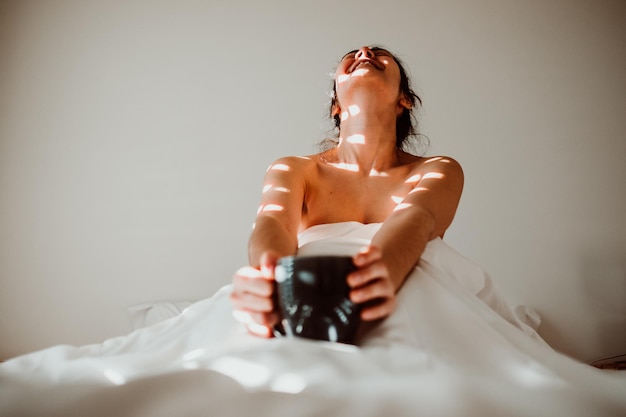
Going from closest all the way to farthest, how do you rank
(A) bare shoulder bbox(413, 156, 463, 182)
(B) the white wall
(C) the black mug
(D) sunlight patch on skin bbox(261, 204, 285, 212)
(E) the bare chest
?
(C) the black mug → (D) sunlight patch on skin bbox(261, 204, 285, 212) → (A) bare shoulder bbox(413, 156, 463, 182) → (E) the bare chest → (B) the white wall

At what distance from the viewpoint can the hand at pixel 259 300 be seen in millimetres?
619

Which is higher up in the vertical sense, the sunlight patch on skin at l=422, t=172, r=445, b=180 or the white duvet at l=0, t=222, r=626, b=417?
the sunlight patch on skin at l=422, t=172, r=445, b=180

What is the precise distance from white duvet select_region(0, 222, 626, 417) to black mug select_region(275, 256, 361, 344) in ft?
0.10

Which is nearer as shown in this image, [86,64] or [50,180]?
[50,180]

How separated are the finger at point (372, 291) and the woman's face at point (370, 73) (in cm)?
99

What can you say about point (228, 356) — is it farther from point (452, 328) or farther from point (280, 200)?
point (280, 200)

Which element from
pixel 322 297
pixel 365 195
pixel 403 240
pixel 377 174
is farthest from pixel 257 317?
pixel 377 174

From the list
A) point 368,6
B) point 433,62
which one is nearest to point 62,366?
point 433,62

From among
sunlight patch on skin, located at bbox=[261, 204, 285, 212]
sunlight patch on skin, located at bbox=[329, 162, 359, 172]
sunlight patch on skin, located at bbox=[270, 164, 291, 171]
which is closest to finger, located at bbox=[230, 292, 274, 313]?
sunlight patch on skin, located at bbox=[261, 204, 285, 212]

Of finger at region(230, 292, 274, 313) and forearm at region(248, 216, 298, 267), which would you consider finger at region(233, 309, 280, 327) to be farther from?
forearm at region(248, 216, 298, 267)

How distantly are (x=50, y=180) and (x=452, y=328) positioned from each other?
265cm

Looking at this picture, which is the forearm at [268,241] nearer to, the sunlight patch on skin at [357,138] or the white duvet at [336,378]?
the white duvet at [336,378]

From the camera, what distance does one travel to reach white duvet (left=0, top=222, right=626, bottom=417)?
397 millimetres

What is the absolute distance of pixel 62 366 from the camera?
492mm
